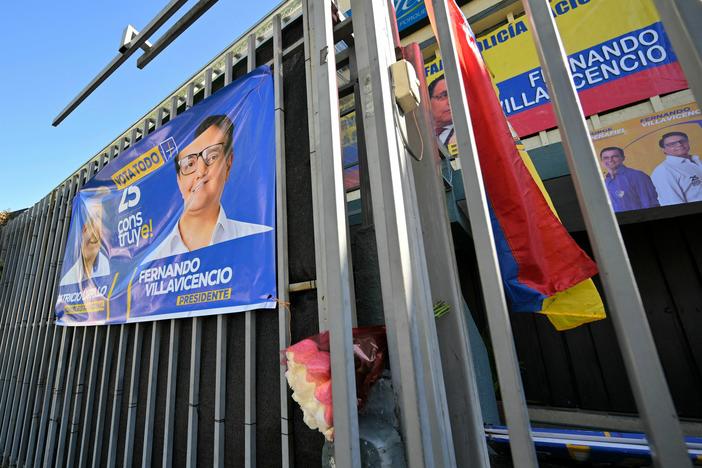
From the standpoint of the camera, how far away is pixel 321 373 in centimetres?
115

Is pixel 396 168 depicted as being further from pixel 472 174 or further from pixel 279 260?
pixel 279 260

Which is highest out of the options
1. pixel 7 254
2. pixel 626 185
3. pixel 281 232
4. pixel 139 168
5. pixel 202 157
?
pixel 7 254

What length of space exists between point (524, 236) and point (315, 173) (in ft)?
3.73

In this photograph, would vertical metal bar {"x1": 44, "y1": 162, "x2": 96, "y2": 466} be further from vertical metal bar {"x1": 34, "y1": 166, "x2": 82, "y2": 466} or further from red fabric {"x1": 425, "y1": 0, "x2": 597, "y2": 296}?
red fabric {"x1": 425, "y1": 0, "x2": 597, "y2": 296}

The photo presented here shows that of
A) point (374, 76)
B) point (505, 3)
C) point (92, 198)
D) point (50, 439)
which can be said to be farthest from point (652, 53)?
point (50, 439)

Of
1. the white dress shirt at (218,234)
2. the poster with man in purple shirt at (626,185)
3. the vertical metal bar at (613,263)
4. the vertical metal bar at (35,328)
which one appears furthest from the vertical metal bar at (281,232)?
the vertical metal bar at (35,328)

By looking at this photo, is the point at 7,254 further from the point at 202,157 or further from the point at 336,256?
the point at 336,256

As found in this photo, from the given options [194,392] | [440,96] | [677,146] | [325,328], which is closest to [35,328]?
[194,392]

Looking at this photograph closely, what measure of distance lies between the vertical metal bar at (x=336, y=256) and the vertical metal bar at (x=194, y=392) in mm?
1402

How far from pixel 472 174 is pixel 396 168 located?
0.30 metres

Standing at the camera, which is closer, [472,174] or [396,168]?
[472,174]

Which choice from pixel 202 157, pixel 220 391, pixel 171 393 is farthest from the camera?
pixel 202 157

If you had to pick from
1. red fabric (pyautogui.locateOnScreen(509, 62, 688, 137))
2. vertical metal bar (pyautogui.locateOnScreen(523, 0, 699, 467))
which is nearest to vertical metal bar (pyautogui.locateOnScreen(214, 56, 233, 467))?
vertical metal bar (pyautogui.locateOnScreen(523, 0, 699, 467))

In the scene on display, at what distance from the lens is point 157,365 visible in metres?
2.39
